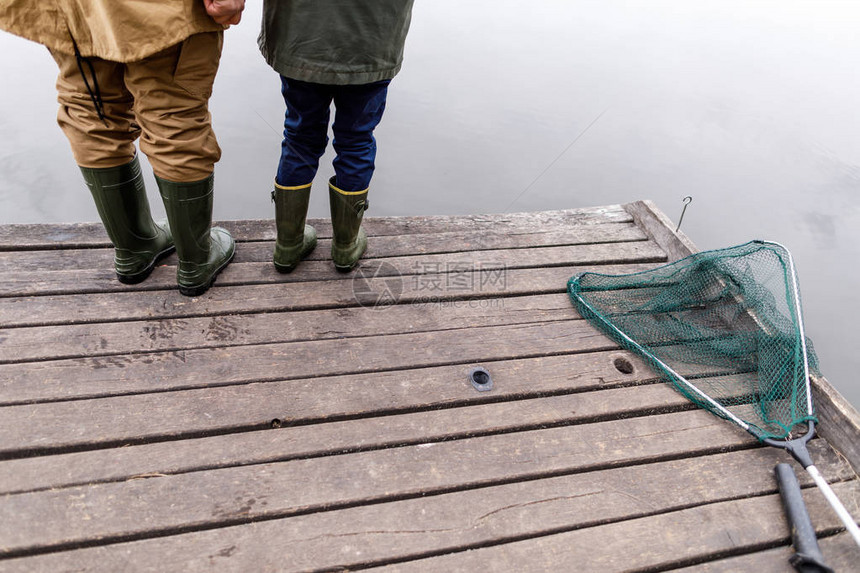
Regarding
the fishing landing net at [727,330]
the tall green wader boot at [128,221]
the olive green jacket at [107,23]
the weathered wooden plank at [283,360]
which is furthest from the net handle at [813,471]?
the tall green wader boot at [128,221]

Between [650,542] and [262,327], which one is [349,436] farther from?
[650,542]

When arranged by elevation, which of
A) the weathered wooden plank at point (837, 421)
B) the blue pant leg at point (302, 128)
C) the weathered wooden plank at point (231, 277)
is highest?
the blue pant leg at point (302, 128)

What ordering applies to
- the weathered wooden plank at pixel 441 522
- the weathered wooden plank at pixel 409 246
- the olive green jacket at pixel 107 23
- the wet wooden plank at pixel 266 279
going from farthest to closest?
the weathered wooden plank at pixel 409 246 → the wet wooden plank at pixel 266 279 → the olive green jacket at pixel 107 23 → the weathered wooden plank at pixel 441 522

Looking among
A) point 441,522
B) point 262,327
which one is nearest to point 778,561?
point 441,522

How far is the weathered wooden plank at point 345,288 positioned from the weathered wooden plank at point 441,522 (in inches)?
32.5

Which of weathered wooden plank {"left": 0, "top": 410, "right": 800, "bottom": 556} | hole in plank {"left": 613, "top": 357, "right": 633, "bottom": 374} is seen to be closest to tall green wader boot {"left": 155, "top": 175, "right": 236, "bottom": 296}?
weathered wooden plank {"left": 0, "top": 410, "right": 800, "bottom": 556}

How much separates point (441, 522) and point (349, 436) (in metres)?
0.35

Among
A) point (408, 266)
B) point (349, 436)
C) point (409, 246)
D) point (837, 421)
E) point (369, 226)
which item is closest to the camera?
point (349, 436)

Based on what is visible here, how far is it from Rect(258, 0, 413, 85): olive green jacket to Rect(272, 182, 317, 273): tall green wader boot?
1.43ft

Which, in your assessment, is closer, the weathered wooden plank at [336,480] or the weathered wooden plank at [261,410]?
the weathered wooden plank at [336,480]

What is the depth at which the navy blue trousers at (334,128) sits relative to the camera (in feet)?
6.05

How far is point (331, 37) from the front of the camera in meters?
1.67

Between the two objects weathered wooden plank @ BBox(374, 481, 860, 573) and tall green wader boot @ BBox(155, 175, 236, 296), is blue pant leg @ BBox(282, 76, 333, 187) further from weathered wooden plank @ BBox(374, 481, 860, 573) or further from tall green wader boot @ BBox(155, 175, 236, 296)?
weathered wooden plank @ BBox(374, 481, 860, 573)

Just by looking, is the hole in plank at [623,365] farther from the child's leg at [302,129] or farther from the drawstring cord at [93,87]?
the drawstring cord at [93,87]
